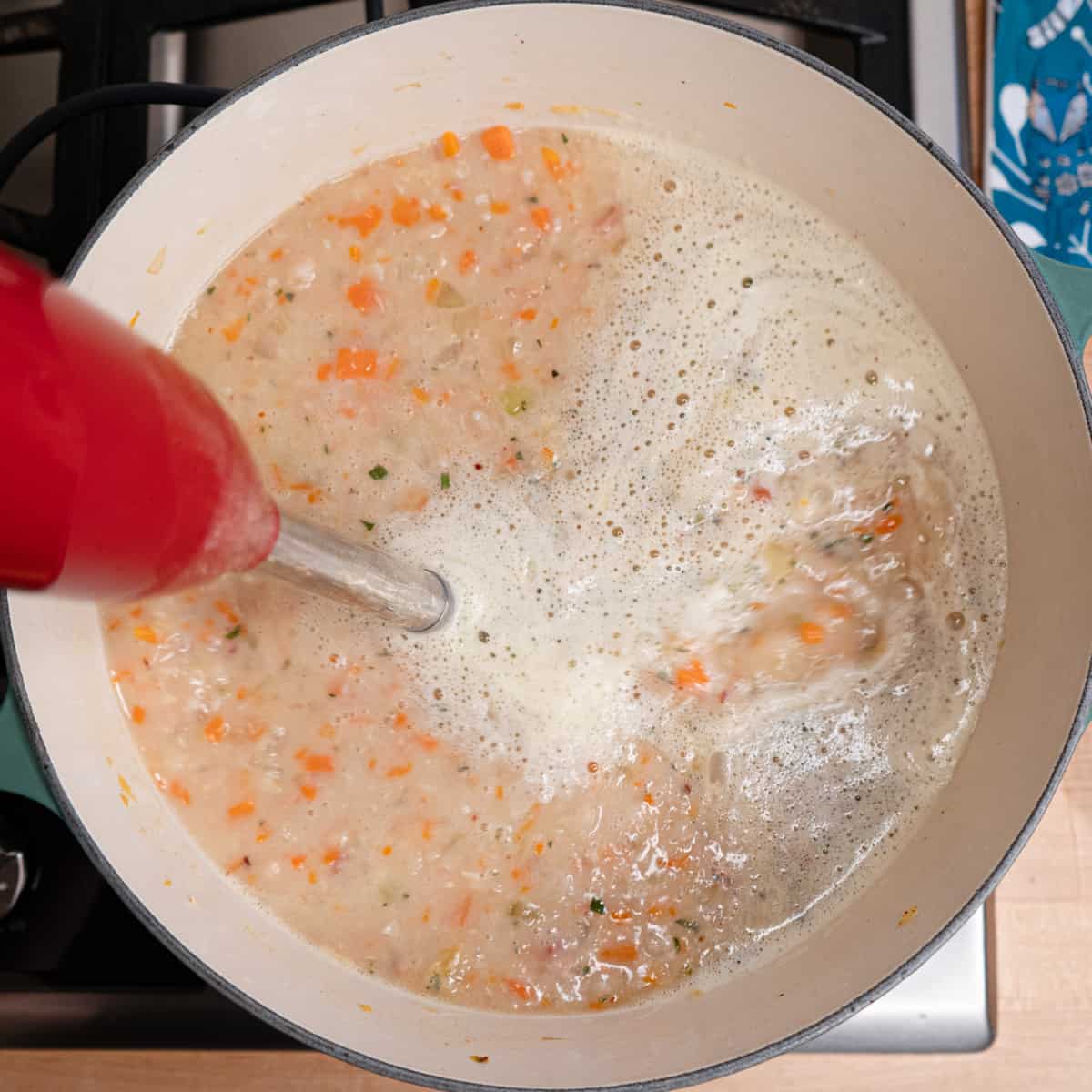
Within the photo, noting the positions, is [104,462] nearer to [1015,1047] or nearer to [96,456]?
[96,456]

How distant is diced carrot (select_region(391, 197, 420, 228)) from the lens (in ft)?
3.16

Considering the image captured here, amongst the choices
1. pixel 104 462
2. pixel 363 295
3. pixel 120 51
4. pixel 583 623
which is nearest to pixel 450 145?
pixel 363 295

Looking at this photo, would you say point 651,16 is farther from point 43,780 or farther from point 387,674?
point 43,780

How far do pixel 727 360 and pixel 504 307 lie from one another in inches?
8.5

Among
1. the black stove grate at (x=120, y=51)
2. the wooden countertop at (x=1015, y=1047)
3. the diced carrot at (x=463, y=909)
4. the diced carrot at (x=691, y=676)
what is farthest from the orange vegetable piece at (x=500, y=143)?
the wooden countertop at (x=1015, y=1047)

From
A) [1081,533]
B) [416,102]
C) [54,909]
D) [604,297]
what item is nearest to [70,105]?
[416,102]

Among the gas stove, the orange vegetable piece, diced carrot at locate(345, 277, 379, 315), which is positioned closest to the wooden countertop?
the gas stove

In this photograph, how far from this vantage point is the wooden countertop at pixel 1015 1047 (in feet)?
3.01

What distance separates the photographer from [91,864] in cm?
92

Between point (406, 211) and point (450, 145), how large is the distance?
0.28 feet

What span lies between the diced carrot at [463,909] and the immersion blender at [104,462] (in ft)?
1.55

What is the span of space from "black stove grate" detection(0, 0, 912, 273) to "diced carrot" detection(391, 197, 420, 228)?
0.18m

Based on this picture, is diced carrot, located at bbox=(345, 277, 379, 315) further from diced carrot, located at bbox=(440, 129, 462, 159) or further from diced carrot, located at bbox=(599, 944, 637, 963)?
diced carrot, located at bbox=(599, 944, 637, 963)

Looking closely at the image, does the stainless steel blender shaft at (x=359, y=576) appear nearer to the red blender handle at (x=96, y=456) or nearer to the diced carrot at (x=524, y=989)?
the red blender handle at (x=96, y=456)
